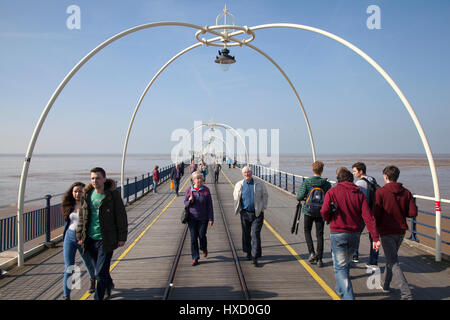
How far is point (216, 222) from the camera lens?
1064cm

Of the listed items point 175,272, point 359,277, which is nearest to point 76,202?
point 175,272

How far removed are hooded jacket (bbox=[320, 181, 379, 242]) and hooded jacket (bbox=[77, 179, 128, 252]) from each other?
2770mm

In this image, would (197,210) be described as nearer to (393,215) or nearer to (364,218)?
(364,218)

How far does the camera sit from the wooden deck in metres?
4.85

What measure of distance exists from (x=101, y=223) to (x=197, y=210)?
2328mm

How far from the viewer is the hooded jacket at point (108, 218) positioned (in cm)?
423

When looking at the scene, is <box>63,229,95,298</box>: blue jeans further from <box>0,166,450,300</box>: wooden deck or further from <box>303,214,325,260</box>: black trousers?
<box>303,214,325,260</box>: black trousers

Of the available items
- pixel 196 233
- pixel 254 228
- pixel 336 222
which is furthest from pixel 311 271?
pixel 196 233

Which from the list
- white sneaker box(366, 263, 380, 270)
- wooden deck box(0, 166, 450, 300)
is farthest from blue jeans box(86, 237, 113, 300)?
white sneaker box(366, 263, 380, 270)

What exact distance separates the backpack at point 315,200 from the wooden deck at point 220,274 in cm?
109

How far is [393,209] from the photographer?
15.2ft

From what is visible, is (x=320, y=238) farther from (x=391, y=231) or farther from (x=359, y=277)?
(x=391, y=231)

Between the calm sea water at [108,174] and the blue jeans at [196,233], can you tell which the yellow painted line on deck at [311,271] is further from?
the calm sea water at [108,174]
